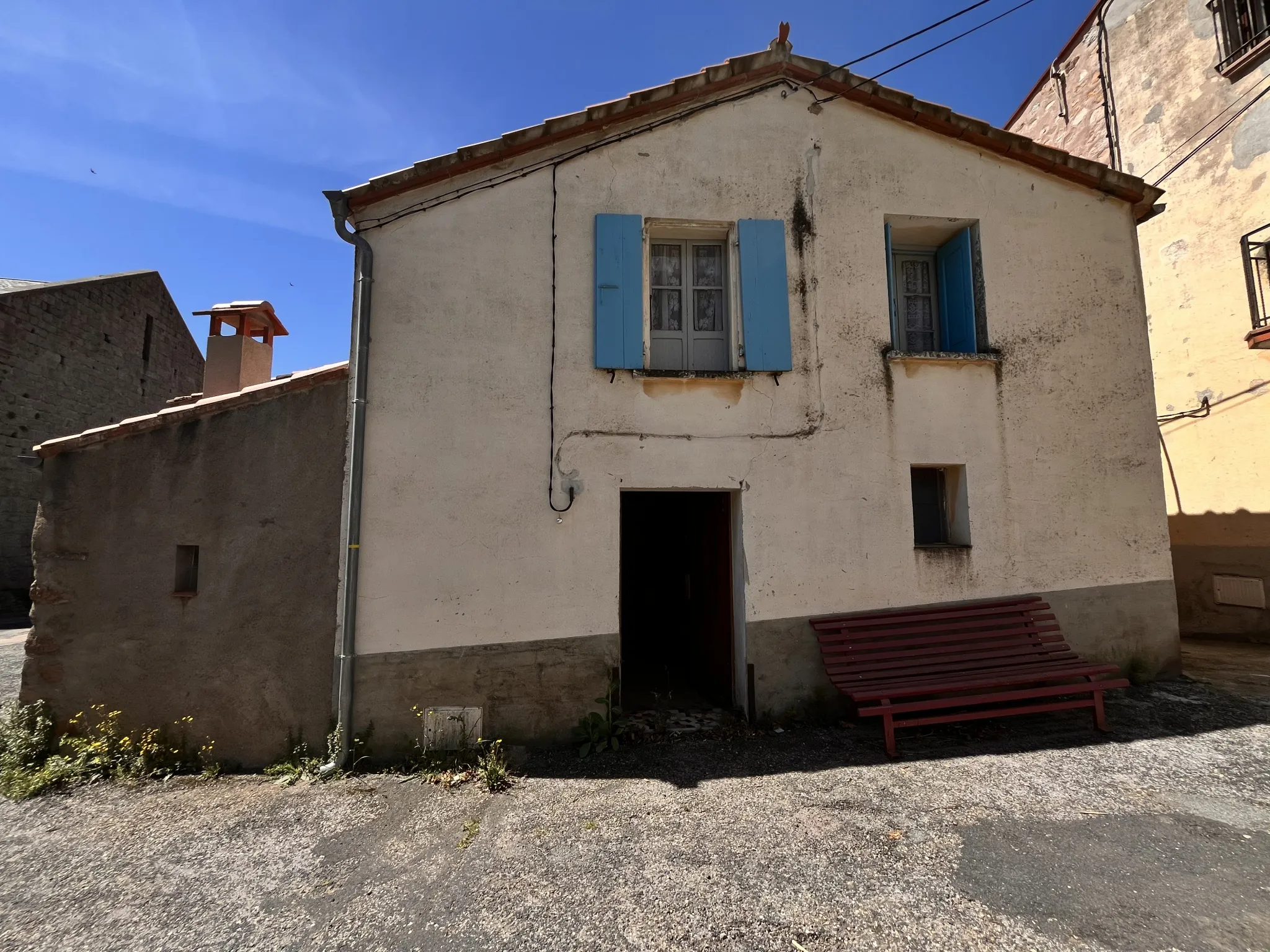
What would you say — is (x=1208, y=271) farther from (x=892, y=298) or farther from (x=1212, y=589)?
(x=892, y=298)

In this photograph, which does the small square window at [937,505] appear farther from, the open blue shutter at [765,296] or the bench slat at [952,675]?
the open blue shutter at [765,296]

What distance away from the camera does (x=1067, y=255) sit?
230 inches

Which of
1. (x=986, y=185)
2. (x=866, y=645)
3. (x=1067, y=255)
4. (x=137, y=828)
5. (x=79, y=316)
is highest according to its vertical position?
(x=79, y=316)

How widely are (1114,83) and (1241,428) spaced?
247 inches

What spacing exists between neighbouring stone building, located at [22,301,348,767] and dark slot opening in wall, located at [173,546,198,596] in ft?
0.04

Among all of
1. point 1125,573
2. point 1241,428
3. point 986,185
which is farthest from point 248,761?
point 1241,428

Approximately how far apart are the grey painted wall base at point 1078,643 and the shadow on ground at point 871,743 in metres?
0.24

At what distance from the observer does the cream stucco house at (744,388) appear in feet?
15.4

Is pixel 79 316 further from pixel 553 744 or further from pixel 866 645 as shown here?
pixel 866 645

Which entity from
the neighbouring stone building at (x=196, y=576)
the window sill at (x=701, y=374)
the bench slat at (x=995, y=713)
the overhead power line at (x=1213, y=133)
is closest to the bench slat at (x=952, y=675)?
the bench slat at (x=995, y=713)

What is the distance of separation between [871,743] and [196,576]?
5650 mm

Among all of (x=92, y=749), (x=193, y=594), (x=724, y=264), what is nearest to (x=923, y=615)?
(x=724, y=264)

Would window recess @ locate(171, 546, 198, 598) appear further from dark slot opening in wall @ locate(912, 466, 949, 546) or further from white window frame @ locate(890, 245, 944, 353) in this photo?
white window frame @ locate(890, 245, 944, 353)

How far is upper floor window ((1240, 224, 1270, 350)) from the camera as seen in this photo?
7.41 meters
